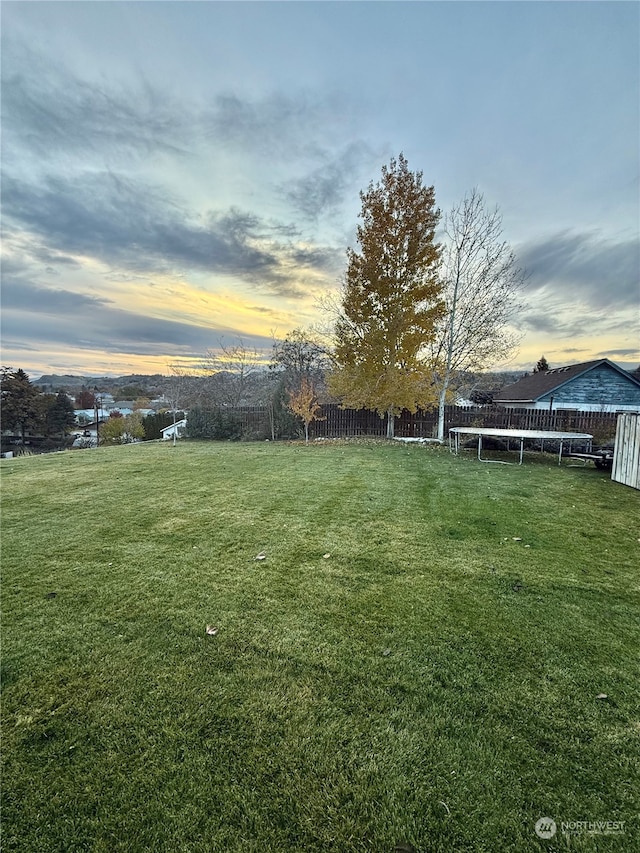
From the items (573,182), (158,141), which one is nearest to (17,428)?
(158,141)

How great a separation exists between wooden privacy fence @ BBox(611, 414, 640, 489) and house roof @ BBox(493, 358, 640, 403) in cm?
1314

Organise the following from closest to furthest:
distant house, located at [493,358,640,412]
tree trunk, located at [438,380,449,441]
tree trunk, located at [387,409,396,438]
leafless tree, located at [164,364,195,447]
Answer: tree trunk, located at [438,380,449,441], tree trunk, located at [387,409,396,438], distant house, located at [493,358,640,412], leafless tree, located at [164,364,195,447]

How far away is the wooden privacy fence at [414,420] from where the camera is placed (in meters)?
13.8

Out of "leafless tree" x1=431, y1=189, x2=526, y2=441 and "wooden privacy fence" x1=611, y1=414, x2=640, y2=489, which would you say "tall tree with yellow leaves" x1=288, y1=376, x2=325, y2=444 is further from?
"wooden privacy fence" x1=611, y1=414, x2=640, y2=489

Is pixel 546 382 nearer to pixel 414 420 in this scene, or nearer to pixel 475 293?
pixel 475 293

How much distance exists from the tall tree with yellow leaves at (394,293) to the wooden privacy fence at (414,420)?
159 cm

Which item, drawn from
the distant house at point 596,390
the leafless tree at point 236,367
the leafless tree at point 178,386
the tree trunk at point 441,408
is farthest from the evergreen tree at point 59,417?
the distant house at point 596,390

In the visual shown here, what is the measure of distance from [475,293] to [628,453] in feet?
29.5

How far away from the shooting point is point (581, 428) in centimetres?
1315

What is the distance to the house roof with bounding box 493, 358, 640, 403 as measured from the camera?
18.0 m

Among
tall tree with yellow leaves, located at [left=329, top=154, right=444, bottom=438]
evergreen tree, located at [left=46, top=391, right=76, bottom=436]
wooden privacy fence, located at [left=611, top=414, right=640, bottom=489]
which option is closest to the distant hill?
evergreen tree, located at [left=46, top=391, right=76, bottom=436]

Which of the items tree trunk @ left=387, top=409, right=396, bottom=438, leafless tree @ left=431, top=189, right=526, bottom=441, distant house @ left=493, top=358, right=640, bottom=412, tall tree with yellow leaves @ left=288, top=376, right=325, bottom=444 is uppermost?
leafless tree @ left=431, top=189, right=526, bottom=441

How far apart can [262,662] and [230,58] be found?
31.3 feet

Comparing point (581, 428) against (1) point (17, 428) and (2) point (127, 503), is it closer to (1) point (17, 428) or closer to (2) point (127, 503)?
(2) point (127, 503)
